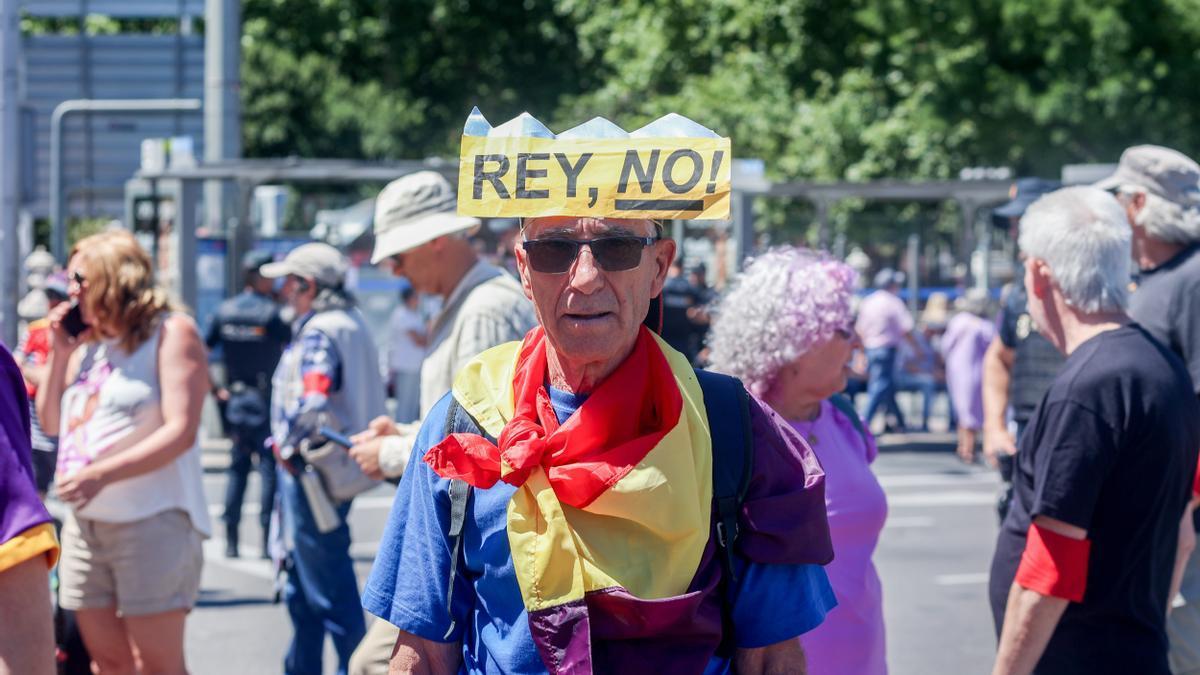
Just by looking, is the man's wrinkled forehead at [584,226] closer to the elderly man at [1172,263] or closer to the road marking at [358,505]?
the elderly man at [1172,263]

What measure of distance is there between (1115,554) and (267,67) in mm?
35604

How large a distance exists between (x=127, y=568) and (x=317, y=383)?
1.27 m

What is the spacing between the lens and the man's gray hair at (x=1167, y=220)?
4637 mm

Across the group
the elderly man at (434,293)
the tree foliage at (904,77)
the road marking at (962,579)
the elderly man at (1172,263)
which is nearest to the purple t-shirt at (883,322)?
the tree foliage at (904,77)

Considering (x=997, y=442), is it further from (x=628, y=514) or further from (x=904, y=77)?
(x=904, y=77)

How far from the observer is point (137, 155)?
23.3 meters

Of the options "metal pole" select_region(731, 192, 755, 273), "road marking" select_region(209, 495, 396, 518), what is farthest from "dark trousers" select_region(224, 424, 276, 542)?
"metal pole" select_region(731, 192, 755, 273)

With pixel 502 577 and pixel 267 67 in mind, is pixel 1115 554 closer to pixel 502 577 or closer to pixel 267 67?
pixel 502 577

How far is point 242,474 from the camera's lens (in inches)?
373

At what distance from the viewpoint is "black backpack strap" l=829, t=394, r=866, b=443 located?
3.89 meters

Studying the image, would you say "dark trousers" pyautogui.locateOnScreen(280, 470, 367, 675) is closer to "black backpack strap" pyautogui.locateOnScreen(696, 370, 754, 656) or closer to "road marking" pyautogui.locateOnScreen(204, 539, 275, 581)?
"road marking" pyautogui.locateOnScreen(204, 539, 275, 581)

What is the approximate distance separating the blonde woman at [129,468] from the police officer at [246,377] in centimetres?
441

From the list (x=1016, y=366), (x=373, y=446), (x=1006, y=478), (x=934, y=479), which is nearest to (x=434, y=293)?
(x=373, y=446)

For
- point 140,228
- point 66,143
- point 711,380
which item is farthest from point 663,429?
point 66,143
